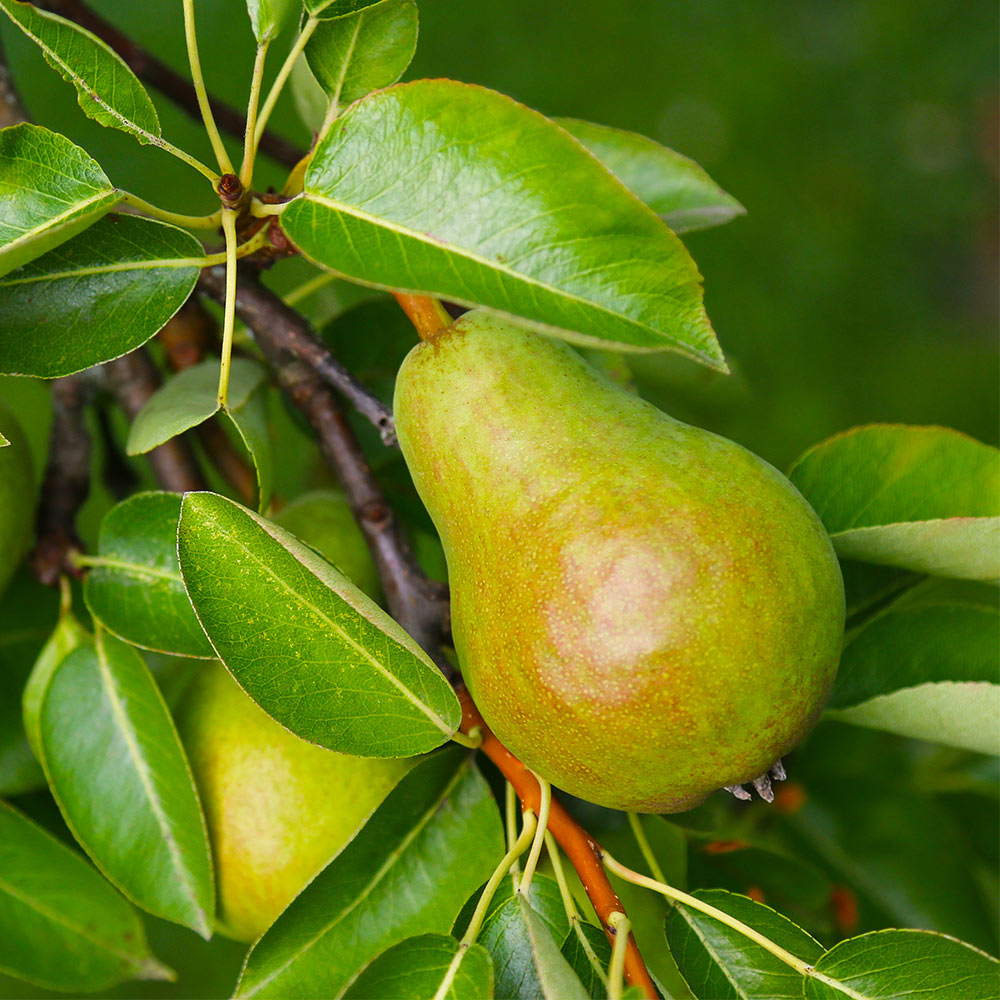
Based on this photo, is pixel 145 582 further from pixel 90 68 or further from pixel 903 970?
pixel 903 970

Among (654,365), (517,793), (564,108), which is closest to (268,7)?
(517,793)

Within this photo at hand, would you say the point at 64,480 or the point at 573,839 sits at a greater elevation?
the point at 64,480

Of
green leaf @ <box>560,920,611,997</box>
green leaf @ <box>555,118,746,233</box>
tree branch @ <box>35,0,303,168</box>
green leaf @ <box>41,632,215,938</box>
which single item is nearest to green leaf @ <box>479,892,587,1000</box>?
green leaf @ <box>560,920,611,997</box>

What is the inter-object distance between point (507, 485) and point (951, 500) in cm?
34

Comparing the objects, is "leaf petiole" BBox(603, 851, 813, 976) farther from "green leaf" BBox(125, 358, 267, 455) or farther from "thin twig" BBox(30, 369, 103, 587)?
"thin twig" BBox(30, 369, 103, 587)

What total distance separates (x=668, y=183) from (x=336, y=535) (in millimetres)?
448

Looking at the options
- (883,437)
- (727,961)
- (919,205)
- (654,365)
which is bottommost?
(919,205)

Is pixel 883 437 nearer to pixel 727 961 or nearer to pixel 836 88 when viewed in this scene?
pixel 727 961

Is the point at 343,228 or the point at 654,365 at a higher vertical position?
the point at 343,228

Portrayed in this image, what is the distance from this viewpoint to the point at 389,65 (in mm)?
759

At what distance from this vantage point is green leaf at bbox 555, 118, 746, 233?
0.97 metres

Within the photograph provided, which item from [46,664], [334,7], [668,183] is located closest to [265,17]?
[334,7]

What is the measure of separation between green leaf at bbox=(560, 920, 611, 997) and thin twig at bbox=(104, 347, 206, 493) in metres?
0.57

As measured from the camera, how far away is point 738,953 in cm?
74
